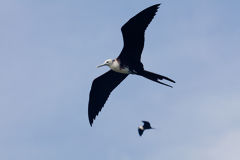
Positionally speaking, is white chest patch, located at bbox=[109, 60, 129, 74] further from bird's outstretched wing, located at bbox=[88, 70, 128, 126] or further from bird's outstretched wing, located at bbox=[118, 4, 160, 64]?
bird's outstretched wing, located at bbox=[88, 70, 128, 126]

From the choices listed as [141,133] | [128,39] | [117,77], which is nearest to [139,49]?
[128,39]

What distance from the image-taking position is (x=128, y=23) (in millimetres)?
18781

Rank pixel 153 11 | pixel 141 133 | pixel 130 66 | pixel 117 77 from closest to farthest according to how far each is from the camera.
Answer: pixel 153 11 < pixel 130 66 < pixel 117 77 < pixel 141 133

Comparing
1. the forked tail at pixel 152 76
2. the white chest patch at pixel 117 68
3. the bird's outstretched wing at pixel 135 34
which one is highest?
the bird's outstretched wing at pixel 135 34

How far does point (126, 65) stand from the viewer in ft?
64.8

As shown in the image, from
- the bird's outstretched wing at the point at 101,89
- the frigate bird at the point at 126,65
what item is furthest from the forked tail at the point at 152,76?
the bird's outstretched wing at the point at 101,89

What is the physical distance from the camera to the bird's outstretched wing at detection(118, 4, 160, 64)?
61.0ft

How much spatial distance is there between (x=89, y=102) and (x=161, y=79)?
300cm

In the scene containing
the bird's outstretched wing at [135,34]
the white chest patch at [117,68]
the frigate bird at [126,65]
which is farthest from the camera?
the white chest patch at [117,68]

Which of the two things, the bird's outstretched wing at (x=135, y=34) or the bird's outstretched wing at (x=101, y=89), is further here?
Result: the bird's outstretched wing at (x=101, y=89)

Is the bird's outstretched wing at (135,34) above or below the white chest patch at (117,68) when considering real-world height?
above

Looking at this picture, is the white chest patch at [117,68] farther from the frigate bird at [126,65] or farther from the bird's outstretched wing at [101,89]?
the bird's outstretched wing at [101,89]

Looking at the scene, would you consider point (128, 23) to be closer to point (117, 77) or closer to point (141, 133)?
point (117, 77)

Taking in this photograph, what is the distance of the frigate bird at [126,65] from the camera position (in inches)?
738
